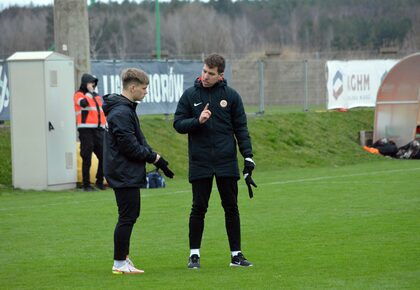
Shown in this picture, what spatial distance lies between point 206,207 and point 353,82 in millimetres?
23906

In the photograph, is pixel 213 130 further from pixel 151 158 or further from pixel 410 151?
pixel 410 151

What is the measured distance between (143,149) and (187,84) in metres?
18.3

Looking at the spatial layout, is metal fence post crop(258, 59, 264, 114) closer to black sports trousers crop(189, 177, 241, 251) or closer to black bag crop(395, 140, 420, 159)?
black bag crop(395, 140, 420, 159)

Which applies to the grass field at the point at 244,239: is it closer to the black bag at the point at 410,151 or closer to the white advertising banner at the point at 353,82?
the black bag at the point at 410,151

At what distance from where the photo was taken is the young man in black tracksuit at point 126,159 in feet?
31.8

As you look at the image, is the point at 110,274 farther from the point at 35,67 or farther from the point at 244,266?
the point at 35,67

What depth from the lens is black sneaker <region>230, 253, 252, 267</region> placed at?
999cm

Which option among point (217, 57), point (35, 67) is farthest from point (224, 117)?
point (35, 67)

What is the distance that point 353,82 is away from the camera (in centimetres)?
3347

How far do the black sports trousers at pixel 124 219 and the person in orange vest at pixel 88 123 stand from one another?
10.2m

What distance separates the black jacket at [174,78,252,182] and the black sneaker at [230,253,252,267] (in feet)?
2.51

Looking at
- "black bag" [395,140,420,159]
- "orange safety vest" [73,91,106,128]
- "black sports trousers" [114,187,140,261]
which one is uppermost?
"orange safety vest" [73,91,106,128]

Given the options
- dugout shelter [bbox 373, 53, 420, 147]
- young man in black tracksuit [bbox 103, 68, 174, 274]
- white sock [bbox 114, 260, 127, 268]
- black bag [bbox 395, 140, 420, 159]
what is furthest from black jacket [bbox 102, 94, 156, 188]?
dugout shelter [bbox 373, 53, 420, 147]

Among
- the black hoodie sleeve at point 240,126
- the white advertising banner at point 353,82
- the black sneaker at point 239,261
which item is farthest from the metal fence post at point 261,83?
the black sneaker at point 239,261
